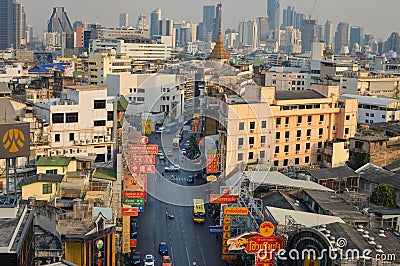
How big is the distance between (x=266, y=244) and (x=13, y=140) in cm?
289

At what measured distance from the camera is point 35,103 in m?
11.8

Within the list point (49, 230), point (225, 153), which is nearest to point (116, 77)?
point (225, 153)

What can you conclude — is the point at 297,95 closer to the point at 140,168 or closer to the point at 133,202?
the point at 140,168

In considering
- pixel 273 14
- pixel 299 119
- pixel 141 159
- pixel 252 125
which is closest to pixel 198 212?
pixel 141 159

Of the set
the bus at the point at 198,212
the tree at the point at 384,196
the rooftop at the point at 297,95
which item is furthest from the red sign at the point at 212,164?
the tree at the point at 384,196

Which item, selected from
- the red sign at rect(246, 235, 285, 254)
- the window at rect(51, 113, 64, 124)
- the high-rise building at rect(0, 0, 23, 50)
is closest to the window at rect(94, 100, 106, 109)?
the window at rect(51, 113, 64, 124)

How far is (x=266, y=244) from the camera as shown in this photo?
20.1 ft

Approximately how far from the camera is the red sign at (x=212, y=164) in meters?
12.6

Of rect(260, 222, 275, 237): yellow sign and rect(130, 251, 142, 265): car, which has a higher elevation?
rect(260, 222, 275, 237): yellow sign

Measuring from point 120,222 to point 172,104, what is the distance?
14681 millimetres

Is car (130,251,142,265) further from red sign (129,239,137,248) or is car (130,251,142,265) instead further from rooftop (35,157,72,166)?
rooftop (35,157,72,166)

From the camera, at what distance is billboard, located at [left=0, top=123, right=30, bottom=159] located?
15.9 ft

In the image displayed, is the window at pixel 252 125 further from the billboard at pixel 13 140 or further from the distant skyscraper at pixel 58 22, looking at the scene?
the distant skyscraper at pixel 58 22

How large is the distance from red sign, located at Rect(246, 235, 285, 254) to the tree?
3817 mm
